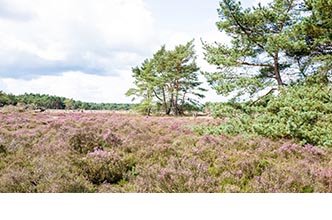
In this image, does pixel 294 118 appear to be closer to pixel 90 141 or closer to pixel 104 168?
pixel 104 168

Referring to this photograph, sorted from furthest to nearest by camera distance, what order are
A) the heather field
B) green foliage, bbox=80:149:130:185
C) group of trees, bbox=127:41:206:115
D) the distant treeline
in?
group of trees, bbox=127:41:206:115
the distant treeline
green foliage, bbox=80:149:130:185
the heather field

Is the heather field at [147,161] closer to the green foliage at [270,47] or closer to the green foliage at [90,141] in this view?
the green foliage at [90,141]

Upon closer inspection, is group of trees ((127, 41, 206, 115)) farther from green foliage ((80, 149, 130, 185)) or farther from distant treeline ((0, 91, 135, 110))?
green foliage ((80, 149, 130, 185))

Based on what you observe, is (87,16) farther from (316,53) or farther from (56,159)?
(316,53)

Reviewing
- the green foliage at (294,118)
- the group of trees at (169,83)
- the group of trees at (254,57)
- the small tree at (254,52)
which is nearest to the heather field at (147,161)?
Answer: the green foliage at (294,118)

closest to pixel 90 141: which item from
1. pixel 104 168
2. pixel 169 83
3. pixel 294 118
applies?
pixel 104 168

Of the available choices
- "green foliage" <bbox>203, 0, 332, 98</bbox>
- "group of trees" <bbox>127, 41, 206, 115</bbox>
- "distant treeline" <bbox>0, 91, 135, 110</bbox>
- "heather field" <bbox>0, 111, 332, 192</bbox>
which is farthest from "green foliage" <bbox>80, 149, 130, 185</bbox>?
"green foliage" <bbox>203, 0, 332, 98</bbox>
